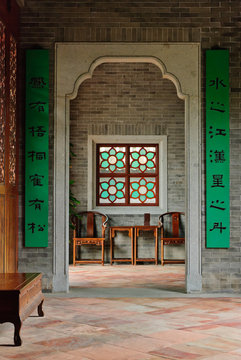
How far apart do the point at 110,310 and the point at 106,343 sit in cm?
150

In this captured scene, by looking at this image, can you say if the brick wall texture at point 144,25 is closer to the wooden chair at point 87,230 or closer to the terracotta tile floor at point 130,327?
the terracotta tile floor at point 130,327

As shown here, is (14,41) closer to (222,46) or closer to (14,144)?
(14,144)

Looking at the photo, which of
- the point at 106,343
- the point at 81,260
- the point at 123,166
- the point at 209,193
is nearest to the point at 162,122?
the point at 123,166

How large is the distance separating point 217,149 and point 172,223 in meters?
4.07

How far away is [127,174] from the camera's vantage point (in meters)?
11.1

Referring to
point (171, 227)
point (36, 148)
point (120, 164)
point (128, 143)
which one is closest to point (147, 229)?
point (171, 227)

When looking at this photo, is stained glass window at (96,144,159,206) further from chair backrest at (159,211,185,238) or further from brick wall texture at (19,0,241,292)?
brick wall texture at (19,0,241,292)

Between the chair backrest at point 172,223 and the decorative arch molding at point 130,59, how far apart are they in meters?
3.81

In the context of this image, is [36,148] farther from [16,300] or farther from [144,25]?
[16,300]

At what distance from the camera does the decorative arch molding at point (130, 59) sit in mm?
6969

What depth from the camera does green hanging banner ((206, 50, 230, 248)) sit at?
6.96m

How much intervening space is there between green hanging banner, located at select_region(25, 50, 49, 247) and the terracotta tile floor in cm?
94

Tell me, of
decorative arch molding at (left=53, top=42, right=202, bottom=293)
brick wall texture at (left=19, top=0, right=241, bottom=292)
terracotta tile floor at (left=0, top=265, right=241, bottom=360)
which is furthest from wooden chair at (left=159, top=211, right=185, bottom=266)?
brick wall texture at (left=19, top=0, right=241, bottom=292)

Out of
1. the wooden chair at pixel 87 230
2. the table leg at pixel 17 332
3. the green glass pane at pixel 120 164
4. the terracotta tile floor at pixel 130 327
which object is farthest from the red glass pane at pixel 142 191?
the table leg at pixel 17 332
